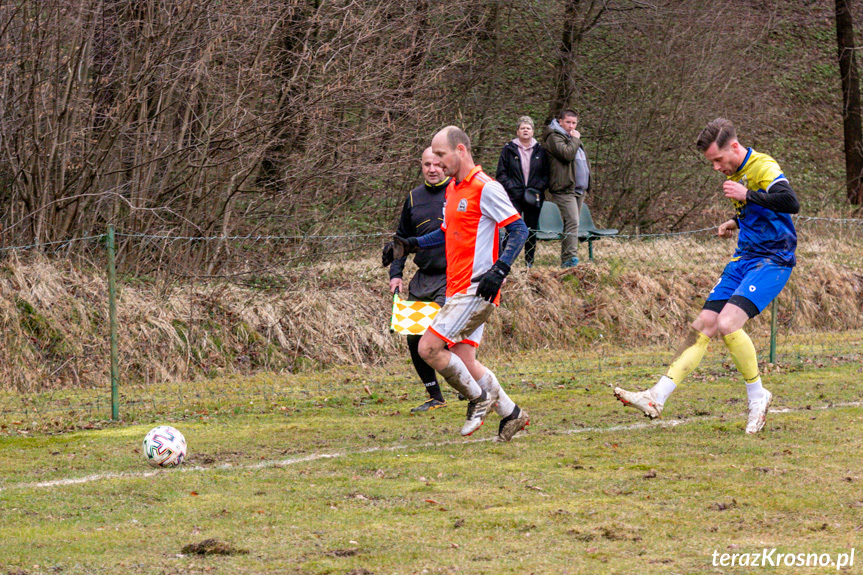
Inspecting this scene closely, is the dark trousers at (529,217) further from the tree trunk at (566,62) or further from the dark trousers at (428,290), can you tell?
the tree trunk at (566,62)

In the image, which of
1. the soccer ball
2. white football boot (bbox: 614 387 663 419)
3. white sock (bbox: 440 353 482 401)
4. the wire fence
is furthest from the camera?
the wire fence

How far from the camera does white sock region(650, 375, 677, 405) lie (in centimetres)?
721

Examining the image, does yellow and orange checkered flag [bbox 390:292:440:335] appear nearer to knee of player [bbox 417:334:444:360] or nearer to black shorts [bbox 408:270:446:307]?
black shorts [bbox 408:270:446:307]

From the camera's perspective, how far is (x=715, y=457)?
6.43m

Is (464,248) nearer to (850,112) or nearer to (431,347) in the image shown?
(431,347)

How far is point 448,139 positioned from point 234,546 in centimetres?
339

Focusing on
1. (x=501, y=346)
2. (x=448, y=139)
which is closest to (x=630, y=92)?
(x=501, y=346)

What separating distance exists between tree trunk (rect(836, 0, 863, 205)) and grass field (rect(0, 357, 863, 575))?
18.7 meters

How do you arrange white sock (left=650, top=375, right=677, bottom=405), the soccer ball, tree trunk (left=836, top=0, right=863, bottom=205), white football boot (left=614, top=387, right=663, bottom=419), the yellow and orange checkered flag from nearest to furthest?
the soccer ball, white football boot (left=614, top=387, right=663, bottom=419), white sock (left=650, top=375, right=677, bottom=405), the yellow and orange checkered flag, tree trunk (left=836, top=0, right=863, bottom=205)

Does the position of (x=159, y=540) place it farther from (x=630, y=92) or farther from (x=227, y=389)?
(x=630, y=92)

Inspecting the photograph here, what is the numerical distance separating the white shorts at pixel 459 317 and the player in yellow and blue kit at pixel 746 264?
1.11m

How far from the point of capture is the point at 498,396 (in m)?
7.22

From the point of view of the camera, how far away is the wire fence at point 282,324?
35.2 feet

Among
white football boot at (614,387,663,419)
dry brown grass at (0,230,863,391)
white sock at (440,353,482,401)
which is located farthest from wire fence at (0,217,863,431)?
white football boot at (614,387,663,419)
